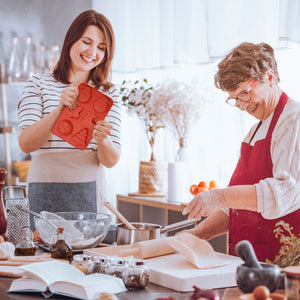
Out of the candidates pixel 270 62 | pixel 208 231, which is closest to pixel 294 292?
pixel 208 231

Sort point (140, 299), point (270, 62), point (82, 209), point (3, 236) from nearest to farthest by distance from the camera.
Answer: point (140, 299) < point (3, 236) < point (270, 62) < point (82, 209)

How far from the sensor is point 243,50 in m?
1.82

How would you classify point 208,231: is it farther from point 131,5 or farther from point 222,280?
point 131,5

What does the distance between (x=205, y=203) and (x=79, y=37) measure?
1.18 m

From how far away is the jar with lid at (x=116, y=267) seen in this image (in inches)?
50.8

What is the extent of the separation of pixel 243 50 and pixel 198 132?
1.73 m

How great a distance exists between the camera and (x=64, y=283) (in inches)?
45.6

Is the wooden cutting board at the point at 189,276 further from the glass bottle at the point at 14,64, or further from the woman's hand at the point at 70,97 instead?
the glass bottle at the point at 14,64

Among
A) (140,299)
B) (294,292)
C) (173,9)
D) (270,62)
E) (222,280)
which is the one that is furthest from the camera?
(173,9)

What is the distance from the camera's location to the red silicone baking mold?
2.08 m

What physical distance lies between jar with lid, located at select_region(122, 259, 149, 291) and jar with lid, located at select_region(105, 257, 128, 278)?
59mm

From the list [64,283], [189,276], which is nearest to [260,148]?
[189,276]

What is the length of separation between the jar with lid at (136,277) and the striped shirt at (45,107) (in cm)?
113

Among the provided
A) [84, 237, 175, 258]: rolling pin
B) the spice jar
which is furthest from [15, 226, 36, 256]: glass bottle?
the spice jar
